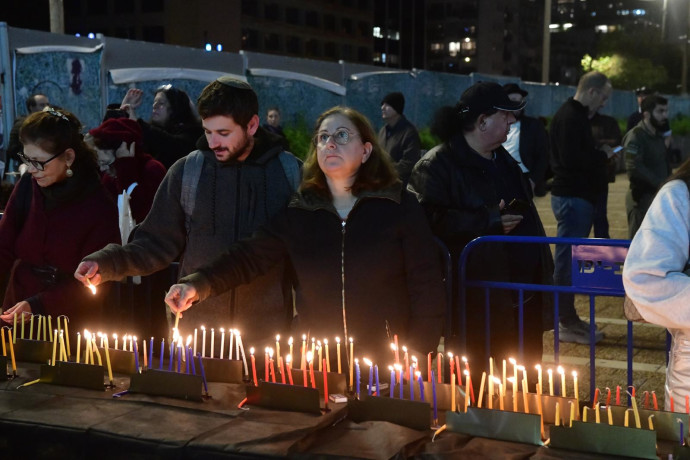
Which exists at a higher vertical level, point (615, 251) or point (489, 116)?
point (489, 116)

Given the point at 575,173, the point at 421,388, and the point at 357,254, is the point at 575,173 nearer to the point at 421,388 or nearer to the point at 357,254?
the point at 357,254

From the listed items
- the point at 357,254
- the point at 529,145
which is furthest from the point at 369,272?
the point at 529,145

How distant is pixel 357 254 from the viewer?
4.03 m

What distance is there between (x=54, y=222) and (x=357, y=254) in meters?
1.75

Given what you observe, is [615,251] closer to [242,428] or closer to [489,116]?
[489,116]

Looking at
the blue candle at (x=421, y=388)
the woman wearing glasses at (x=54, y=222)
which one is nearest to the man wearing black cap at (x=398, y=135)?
the woman wearing glasses at (x=54, y=222)

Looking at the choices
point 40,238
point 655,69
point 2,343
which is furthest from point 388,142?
point 655,69

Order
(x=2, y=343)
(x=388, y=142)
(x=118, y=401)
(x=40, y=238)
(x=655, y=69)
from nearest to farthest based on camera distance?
(x=118, y=401) < (x=2, y=343) < (x=40, y=238) < (x=388, y=142) < (x=655, y=69)

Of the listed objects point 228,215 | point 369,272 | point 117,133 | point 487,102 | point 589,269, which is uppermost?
point 487,102

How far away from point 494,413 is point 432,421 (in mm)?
282

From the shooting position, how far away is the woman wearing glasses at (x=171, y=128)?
7.21m

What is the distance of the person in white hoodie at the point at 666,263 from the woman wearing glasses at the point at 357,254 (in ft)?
3.22

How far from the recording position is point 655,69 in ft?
214

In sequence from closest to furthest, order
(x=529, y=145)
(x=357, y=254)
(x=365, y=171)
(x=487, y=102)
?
1. (x=357, y=254)
2. (x=365, y=171)
3. (x=487, y=102)
4. (x=529, y=145)
